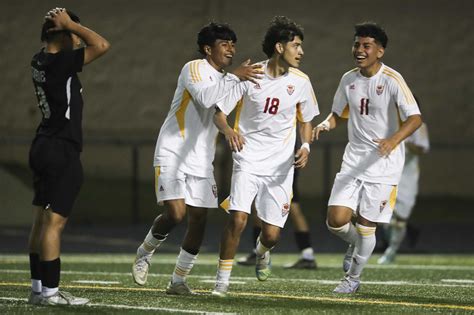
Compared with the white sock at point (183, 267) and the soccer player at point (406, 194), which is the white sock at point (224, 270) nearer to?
the white sock at point (183, 267)

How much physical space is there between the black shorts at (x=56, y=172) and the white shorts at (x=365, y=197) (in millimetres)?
2457

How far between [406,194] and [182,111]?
19.8ft

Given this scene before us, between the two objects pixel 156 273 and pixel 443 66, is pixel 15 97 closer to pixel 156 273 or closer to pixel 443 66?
pixel 443 66

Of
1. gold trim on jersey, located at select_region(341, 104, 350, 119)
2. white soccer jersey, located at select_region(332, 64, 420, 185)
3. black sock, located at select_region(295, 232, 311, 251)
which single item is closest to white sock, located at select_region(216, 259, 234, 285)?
white soccer jersey, located at select_region(332, 64, 420, 185)

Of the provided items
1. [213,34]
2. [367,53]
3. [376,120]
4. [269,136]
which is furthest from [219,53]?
[376,120]

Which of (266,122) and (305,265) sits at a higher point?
(266,122)

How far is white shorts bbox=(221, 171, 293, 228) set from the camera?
8.84m

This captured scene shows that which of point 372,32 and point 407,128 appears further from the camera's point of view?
point 372,32

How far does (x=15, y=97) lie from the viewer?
21828mm

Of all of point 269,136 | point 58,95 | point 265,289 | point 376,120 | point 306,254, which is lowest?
point 306,254

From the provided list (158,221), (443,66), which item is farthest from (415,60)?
(158,221)

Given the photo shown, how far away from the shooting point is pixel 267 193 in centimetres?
900

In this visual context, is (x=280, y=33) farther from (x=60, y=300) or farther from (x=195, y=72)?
(x=60, y=300)

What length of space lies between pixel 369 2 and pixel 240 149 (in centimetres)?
1391
